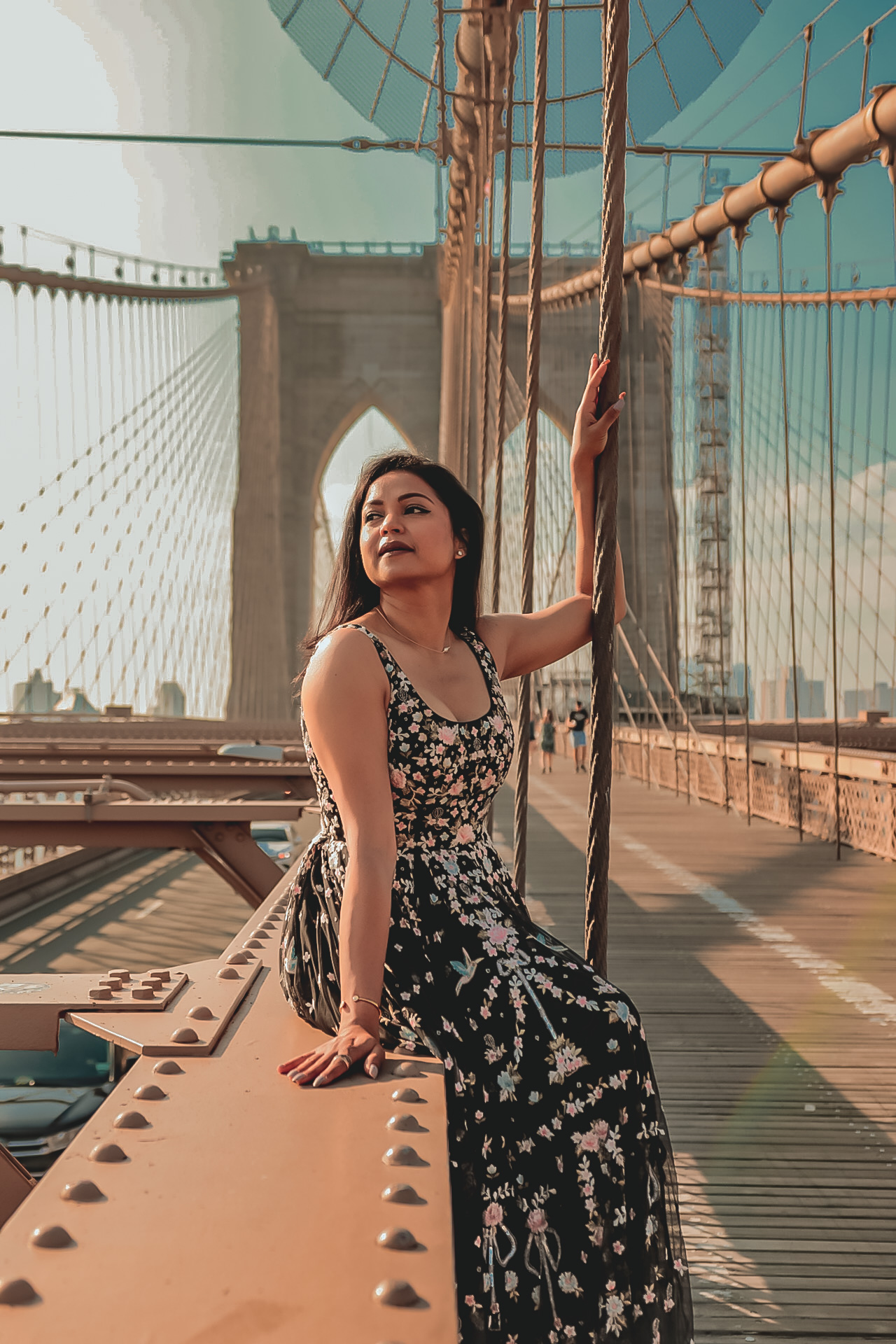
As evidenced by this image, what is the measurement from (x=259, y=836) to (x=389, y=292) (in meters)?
19.9

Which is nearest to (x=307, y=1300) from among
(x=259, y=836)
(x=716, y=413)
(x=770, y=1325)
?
(x=770, y=1325)

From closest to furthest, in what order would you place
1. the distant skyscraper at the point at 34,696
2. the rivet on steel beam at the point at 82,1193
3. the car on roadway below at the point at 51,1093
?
the rivet on steel beam at the point at 82,1193 < the car on roadway below at the point at 51,1093 < the distant skyscraper at the point at 34,696

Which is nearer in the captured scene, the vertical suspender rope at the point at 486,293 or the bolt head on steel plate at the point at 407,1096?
the bolt head on steel plate at the point at 407,1096

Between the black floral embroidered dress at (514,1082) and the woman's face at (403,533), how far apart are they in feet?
0.57

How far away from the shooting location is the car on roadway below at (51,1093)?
13.1 ft

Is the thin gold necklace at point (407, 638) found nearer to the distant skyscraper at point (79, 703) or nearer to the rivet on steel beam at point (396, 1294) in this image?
the rivet on steel beam at point (396, 1294)

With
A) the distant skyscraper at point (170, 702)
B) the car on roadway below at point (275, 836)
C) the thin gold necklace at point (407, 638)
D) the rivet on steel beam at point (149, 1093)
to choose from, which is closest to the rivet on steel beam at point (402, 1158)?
the rivet on steel beam at point (149, 1093)

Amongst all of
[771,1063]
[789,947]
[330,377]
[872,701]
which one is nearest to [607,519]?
[771,1063]

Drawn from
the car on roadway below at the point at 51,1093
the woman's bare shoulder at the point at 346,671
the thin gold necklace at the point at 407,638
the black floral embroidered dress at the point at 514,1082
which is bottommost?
the car on roadway below at the point at 51,1093

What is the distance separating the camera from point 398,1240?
697mm

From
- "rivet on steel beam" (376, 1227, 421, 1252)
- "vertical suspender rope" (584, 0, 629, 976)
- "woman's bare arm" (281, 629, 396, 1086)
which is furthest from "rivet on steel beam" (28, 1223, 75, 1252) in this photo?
"vertical suspender rope" (584, 0, 629, 976)

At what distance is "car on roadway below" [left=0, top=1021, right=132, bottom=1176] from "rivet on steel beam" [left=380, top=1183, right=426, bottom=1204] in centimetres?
323

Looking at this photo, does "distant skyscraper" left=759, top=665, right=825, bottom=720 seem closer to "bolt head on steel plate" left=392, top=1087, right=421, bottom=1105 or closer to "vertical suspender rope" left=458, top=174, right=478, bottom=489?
"vertical suspender rope" left=458, top=174, right=478, bottom=489

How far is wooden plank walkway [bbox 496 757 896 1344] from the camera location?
173 cm
